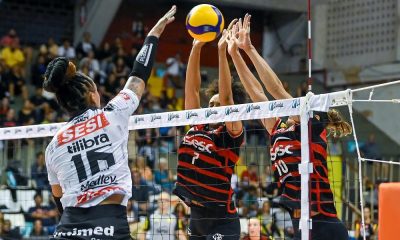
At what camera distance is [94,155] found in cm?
457

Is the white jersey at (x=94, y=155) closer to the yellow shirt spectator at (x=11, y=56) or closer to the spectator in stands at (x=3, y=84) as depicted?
the spectator in stands at (x=3, y=84)

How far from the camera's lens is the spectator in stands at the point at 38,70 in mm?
18625

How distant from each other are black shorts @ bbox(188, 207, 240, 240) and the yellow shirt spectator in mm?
13066

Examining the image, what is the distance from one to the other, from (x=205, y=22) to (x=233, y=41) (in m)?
0.30

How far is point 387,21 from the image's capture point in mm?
22156

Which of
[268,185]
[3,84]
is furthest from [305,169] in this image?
[3,84]

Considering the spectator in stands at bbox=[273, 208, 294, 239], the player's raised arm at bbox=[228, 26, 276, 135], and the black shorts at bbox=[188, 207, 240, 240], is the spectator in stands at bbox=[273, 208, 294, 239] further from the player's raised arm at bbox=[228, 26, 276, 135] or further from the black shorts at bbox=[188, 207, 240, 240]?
the player's raised arm at bbox=[228, 26, 276, 135]

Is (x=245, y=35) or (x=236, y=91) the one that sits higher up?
(x=245, y=35)

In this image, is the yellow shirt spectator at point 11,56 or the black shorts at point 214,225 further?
the yellow shirt spectator at point 11,56

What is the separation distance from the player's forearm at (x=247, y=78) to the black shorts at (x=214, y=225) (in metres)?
1.05

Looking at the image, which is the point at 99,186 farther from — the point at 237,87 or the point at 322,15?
the point at 322,15

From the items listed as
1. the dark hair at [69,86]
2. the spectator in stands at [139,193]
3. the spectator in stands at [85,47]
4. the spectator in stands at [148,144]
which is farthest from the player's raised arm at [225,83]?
the spectator in stands at [85,47]

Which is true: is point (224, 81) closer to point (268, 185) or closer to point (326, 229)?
point (326, 229)

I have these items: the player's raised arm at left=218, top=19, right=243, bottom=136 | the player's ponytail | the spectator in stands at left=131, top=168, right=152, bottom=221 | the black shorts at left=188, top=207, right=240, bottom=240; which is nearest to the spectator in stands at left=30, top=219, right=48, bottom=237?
the spectator in stands at left=131, top=168, right=152, bottom=221
